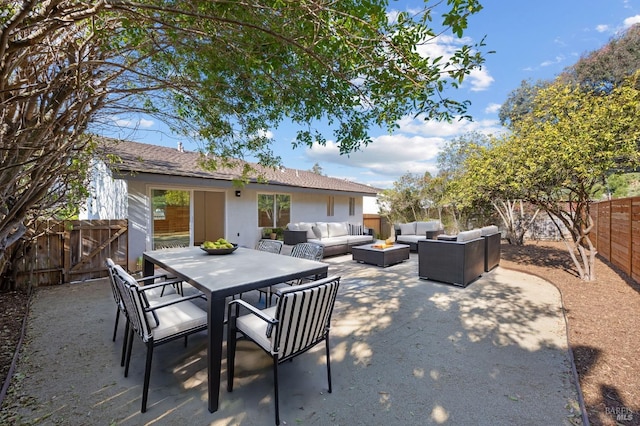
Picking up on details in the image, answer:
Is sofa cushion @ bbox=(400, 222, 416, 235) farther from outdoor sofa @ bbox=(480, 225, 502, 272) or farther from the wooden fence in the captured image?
A: the wooden fence

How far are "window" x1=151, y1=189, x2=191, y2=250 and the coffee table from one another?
600cm

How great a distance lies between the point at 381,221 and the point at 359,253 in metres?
8.85

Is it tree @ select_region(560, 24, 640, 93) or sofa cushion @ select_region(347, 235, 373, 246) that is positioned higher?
tree @ select_region(560, 24, 640, 93)

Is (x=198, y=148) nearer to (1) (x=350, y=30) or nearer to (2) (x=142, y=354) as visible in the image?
(2) (x=142, y=354)

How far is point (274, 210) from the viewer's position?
37.5ft

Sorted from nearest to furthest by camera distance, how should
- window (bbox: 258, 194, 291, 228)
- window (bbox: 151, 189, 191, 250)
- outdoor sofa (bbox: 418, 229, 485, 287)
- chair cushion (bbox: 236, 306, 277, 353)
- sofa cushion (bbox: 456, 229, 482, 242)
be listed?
chair cushion (bbox: 236, 306, 277, 353) < outdoor sofa (bbox: 418, 229, 485, 287) < sofa cushion (bbox: 456, 229, 482, 242) < window (bbox: 151, 189, 191, 250) < window (bbox: 258, 194, 291, 228)

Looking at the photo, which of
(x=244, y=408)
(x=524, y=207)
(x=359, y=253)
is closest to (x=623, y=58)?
(x=524, y=207)

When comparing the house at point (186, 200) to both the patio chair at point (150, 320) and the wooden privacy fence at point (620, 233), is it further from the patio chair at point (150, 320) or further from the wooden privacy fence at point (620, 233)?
the wooden privacy fence at point (620, 233)

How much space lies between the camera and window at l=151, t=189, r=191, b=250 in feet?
30.7

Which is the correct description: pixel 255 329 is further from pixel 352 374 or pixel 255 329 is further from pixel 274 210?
pixel 274 210

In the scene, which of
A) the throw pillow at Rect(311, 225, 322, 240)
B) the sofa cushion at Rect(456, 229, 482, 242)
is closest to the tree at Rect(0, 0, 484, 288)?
the sofa cushion at Rect(456, 229, 482, 242)

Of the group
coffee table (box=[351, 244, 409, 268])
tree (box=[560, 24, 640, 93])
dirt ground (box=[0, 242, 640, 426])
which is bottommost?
dirt ground (box=[0, 242, 640, 426])

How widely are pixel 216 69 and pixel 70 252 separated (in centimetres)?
595

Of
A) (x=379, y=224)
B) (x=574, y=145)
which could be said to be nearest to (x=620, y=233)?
(x=574, y=145)
